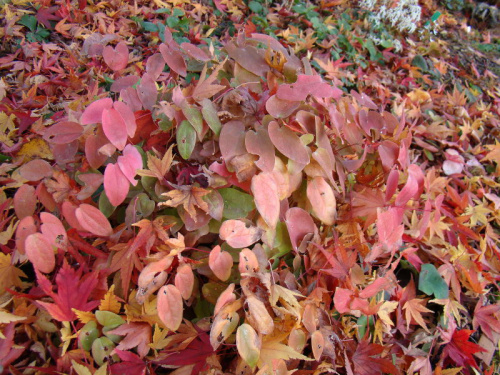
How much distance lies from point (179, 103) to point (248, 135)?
172mm

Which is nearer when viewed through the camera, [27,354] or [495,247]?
[27,354]

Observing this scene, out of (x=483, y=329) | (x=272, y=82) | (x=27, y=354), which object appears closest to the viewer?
(x=27, y=354)

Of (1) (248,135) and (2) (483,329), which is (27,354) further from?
(2) (483,329)

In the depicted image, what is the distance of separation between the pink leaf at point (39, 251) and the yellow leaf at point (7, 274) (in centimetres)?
11

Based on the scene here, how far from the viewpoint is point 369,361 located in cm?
91

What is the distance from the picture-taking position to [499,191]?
1728mm

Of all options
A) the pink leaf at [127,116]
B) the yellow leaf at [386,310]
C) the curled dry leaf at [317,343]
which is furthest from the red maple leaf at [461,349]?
the pink leaf at [127,116]

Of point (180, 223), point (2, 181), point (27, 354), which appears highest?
point (180, 223)

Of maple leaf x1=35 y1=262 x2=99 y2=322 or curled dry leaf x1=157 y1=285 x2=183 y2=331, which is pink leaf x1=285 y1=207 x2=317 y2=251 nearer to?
curled dry leaf x1=157 y1=285 x2=183 y2=331

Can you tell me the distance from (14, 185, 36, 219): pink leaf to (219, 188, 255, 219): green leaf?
1.42ft

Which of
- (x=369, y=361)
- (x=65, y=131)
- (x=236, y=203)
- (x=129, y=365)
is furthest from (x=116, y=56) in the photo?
(x=369, y=361)

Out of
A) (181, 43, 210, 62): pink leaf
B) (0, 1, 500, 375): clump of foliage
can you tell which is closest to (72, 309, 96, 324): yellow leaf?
(0, 1, 500, 375): clump of foliage

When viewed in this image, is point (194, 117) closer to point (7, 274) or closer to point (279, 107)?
point (279, 107)

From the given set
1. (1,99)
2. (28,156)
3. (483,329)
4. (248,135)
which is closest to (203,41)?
(1,99)
